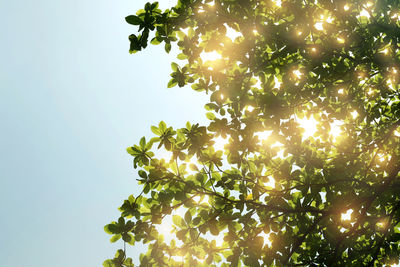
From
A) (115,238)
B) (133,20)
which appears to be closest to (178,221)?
(115,238)

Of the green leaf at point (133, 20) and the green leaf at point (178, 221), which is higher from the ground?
the green leaf at point (133, 20)

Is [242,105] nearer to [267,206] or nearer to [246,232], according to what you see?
[267,206]

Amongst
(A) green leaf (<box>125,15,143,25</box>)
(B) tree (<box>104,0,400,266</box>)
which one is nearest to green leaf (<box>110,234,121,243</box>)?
(B) tree (<box>104,0,400,266</box>)

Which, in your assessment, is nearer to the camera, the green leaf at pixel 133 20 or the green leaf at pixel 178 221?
the green leaf at pixel 133 20

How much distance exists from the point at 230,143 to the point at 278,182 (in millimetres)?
1039

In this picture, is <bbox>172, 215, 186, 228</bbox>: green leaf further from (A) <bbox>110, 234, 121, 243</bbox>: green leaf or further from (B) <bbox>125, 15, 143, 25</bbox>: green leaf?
(B) <bbox>125, 15, 143, 25</bbox>: green leaf

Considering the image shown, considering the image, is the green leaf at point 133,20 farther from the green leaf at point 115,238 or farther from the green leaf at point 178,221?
the green leaf at point 115,238

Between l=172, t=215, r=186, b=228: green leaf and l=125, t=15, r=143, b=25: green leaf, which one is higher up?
l=125, t=15, r=143, b=25: green leaf

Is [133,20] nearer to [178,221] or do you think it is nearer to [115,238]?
[178,221]

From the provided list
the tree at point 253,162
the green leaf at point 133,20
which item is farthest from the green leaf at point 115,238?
the green leaf at point 133,20

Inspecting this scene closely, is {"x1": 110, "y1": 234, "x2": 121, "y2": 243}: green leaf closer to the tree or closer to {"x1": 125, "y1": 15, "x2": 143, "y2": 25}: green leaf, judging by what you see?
the tree

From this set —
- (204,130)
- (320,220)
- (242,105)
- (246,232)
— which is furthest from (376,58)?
(246,232)

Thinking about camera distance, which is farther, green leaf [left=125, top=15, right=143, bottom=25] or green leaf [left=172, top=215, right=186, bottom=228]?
green leaf [left=172, top=215, right=186, bottom=228]

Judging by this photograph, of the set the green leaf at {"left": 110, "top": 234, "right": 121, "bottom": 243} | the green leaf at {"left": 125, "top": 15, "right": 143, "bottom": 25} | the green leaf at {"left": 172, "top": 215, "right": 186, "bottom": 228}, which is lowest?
the green leaf at {"left": 110, "top": 234, "right": 121, "bottom": 243}
